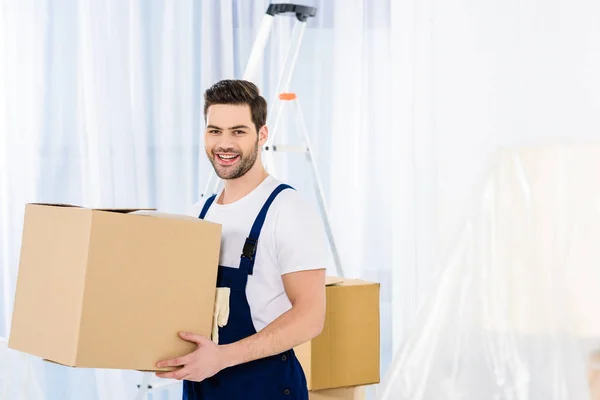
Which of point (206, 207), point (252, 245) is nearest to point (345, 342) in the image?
point (206, 207)

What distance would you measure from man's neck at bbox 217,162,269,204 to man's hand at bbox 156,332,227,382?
1.10 feet

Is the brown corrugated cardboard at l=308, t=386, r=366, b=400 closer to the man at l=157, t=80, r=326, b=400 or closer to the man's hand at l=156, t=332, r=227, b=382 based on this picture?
the man at l=157, t=80, r=326, b=400

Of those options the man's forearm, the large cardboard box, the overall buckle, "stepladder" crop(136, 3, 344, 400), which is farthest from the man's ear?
"stepladder" crop(136, 3, 344, 400)

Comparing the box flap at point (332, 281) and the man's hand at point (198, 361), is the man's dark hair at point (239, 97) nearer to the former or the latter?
the man's hand at point (198, 361)

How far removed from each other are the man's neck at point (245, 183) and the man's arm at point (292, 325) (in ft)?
0.69

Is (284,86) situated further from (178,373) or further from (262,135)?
(178,373)

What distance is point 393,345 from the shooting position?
10.0 feet

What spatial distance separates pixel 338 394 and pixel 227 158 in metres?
1.04

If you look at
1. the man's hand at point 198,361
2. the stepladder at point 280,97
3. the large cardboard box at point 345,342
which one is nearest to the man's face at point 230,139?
the man's hand at point 198,361

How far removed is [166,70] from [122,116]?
24 centimetres

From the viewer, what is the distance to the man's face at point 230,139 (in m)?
1.56

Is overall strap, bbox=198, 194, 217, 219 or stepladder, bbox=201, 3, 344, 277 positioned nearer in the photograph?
overall strap, bbox=198, 194, 217, 219

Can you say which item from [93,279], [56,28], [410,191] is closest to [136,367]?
[93,279]

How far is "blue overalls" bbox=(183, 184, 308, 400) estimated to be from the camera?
151 centimetres
